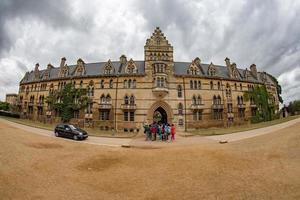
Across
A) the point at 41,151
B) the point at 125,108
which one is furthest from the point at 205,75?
the point at 41,151

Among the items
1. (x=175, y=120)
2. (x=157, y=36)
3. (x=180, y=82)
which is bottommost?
(x=175, y=120)

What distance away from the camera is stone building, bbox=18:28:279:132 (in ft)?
105

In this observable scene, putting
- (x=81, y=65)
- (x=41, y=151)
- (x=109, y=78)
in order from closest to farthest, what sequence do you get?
(x=41, y=151) → (x=109, y=78) → (x=81, y=65)

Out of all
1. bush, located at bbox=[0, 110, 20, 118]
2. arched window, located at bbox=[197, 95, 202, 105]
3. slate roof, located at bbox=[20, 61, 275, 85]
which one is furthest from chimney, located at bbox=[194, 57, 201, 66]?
bush, located at bbox=[0, 110, 20, 118]

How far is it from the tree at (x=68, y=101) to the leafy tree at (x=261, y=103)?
118ft

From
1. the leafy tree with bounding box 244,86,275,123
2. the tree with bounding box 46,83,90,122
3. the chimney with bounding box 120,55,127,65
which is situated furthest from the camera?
the chimney with bounding box 120,55,127,65

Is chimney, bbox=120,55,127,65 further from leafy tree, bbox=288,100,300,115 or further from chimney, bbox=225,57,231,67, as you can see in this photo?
leafy tree, bbox=288,100,300,115

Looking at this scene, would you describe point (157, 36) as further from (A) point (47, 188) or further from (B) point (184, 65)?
(A) point (47, 188)

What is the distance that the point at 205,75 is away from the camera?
35.1 m

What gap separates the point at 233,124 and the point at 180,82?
580 inches

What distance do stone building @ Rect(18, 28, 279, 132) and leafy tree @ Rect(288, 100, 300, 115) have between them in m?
17.3

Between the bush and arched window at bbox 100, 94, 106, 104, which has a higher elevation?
arched window at bbox 100, 94, 106, 104

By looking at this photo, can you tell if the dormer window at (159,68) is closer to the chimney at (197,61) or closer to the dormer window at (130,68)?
the dormer window at (130,68)

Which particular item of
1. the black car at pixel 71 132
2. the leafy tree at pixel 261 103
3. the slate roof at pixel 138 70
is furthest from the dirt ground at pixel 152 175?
the leafy tree at pixel 261 103
